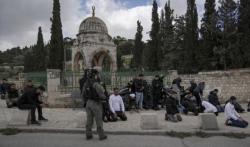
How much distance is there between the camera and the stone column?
1759 centimetres

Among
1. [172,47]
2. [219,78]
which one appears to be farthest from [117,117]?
[172,47]

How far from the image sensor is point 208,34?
3791cm

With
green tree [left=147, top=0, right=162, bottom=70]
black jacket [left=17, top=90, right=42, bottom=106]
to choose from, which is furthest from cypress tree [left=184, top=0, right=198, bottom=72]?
black jacket [left=17, top=90, right=42, bottom=106]

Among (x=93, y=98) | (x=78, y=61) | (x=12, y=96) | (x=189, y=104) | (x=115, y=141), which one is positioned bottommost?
(x=115, y=141)

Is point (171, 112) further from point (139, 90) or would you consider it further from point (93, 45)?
point (93, 45)

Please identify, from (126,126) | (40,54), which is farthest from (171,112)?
(40,54)

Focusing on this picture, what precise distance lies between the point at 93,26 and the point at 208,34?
14103 mm

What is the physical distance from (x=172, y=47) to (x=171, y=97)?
31.7 metres

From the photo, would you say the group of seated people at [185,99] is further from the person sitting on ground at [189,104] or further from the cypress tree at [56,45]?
the cypress tree at [56,45]

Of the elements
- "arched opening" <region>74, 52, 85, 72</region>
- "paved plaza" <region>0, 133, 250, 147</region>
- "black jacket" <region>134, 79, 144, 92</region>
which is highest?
"arched opening" <region>74, 52, 85, 72</region>

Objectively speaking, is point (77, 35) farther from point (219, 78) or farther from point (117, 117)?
point (117, 117)

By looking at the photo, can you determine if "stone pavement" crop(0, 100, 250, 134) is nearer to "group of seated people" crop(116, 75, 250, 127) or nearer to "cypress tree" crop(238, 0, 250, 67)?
"group of seated people" crop(116, 75, 250, 127)

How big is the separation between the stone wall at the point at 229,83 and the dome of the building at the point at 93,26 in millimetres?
A: 11419

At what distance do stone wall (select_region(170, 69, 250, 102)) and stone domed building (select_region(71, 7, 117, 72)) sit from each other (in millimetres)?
10174
